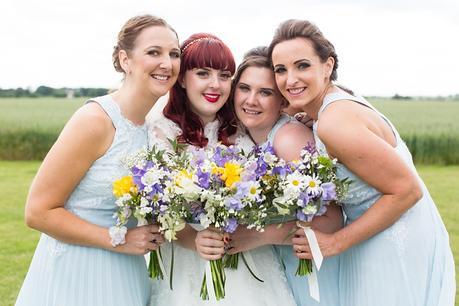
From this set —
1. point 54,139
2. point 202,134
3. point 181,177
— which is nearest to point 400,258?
point 181,177

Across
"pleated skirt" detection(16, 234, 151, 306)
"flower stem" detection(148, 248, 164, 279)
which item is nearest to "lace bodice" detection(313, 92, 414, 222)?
"flower stem" detection(148, 248, 164, 279)

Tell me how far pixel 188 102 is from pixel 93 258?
60.0 inches

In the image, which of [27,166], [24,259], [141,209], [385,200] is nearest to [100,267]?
[141,209]

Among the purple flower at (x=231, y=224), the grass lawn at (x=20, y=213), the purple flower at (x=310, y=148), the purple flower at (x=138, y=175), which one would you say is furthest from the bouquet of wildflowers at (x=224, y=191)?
the grass lawn at (x=20, y=213)

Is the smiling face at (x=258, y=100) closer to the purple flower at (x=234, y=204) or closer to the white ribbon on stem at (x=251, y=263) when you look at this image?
the white ribbon on stem at (x=251, y=263)

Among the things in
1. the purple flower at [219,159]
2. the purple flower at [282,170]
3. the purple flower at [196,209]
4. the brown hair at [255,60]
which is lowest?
the purple flower at [196,209]

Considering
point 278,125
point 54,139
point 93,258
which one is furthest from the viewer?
point 54,139

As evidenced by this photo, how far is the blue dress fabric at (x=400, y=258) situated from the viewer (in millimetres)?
4324

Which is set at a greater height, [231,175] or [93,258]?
[231,175]

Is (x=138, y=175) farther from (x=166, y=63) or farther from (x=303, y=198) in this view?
(x=303, y=198)

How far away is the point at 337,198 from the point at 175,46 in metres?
1.57

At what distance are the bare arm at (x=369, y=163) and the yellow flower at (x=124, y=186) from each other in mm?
1245

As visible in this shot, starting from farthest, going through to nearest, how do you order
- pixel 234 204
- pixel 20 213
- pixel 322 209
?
1. pixel 20 213
2. pixel 322 209
3. pixel 234 204

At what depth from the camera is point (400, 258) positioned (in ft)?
14.2
